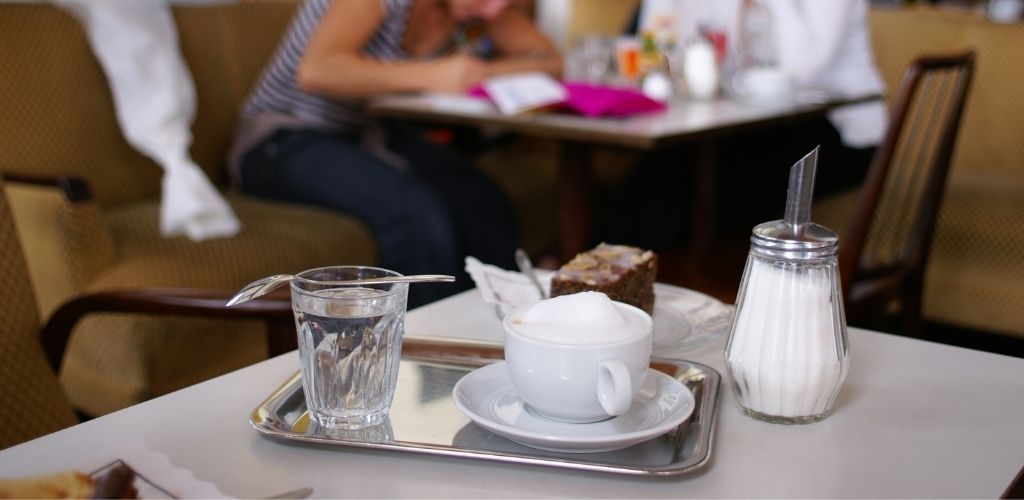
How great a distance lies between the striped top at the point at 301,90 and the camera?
2.43m

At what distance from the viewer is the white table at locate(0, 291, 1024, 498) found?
66cm

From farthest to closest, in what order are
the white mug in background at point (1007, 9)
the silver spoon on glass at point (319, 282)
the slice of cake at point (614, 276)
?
1. the white mug in background at point (1007, 9)
2. the slice of cake at point (614, 276)
3. the silver spoon on glass at point (319, 282)

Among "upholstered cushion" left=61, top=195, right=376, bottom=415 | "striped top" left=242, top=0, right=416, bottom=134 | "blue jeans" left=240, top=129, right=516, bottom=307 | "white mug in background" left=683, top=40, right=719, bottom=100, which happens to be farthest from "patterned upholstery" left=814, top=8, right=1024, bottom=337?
"upholstered cushion" left=61, top=195, right=376, bottom=415

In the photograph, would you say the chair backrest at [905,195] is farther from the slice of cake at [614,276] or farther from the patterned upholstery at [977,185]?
the slice of cake at [614,276]

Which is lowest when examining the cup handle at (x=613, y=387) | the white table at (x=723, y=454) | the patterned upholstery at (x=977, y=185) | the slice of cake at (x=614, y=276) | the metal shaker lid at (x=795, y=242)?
the patterned upholstery at (x=977, y=185)

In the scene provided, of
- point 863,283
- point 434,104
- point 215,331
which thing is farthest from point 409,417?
point 863,283

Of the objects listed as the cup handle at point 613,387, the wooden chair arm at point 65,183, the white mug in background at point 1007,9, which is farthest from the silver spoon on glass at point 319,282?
the white mug in background at point 1007,9

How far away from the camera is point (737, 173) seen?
107 inches

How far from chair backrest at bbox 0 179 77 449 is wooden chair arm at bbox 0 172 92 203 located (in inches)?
28.9

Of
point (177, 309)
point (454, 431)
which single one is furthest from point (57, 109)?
point (454, 431)

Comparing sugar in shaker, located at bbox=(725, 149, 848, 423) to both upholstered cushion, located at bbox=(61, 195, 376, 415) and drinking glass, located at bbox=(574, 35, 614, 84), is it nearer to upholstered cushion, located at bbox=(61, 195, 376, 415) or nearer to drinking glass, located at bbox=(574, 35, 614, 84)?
upholstered cushion, located at bbox=(61, 195, 376, 415)

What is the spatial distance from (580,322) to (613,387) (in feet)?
0.18

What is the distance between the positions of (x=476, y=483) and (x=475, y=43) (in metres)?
2.55

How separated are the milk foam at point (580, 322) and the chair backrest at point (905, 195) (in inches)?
51.7
